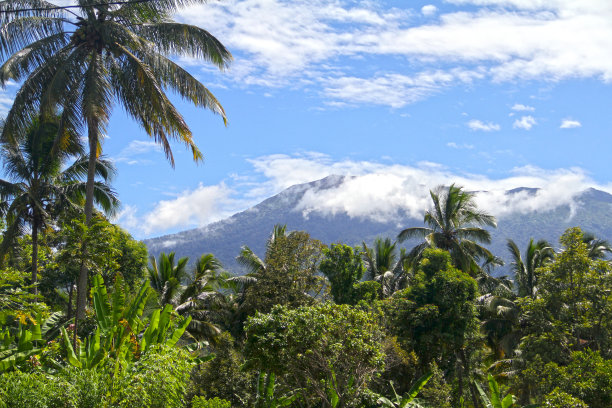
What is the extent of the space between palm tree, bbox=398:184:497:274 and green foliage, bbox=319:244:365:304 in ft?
19.8

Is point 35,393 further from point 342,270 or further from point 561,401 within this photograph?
point 342,270

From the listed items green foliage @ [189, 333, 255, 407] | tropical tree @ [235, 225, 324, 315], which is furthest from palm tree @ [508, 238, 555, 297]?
green foliage @ [189, 333, 255, 407]

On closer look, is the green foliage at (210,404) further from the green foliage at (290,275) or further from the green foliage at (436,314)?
the green foliage at (436,314)

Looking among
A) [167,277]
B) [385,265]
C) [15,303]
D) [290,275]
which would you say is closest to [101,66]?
[15,303]

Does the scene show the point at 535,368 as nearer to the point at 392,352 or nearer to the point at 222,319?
the point at 392,352

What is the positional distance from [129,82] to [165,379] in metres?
9.24

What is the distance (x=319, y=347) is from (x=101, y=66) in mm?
9278

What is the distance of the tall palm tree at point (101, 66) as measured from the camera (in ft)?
50.2

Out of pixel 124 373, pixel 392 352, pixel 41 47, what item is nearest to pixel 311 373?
pixel 392 352

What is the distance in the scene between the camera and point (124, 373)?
911cm

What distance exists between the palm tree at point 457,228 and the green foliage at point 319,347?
13.5m

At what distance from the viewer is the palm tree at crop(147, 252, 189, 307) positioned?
91.0 feet

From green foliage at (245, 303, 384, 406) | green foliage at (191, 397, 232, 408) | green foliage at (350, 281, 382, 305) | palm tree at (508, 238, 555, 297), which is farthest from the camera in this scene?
palm tree at (508, 238, 555, 297)

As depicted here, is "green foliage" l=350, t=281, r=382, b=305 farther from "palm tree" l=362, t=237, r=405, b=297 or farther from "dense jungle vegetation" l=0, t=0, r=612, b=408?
"palm tree" l=362, t=237, r=405, b=297
